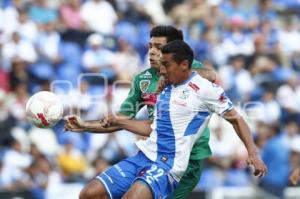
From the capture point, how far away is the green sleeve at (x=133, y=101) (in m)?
8.75

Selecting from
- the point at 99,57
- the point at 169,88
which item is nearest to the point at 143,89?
the point at 169,88

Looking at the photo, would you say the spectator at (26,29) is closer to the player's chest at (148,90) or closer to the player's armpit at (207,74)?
the player's chest at (148,90)

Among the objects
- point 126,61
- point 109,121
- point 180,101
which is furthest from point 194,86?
point 126,61

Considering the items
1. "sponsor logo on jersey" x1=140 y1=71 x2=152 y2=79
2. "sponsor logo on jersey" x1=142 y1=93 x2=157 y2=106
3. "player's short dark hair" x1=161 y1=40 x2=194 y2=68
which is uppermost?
"player's short dark hair" x1=161 y1=40 x2=194 y2=68

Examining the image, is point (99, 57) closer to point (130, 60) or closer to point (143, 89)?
point (130, 60)

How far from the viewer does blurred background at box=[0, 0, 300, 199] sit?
14.2m

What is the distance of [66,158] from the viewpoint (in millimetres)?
14391

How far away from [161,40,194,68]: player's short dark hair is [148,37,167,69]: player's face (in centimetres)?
36

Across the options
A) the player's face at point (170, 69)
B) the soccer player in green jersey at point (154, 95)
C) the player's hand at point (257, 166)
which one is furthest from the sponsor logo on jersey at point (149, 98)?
the player's hand at point (257, 166)

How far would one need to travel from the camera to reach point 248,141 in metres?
7.90

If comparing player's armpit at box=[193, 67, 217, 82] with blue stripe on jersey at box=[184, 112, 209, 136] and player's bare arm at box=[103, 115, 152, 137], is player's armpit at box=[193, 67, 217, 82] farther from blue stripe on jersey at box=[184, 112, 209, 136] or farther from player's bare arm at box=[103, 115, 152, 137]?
player's bare arm at box=[103, 115, 152, 137]

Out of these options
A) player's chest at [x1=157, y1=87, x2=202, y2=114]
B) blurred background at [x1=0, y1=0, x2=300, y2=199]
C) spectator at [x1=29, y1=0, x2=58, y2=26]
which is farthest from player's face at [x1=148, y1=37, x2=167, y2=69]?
spectator at [x1=29, y1=0, x2=58, y2=26]

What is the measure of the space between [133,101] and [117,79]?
6995 millimetres

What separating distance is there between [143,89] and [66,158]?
5970 mm
